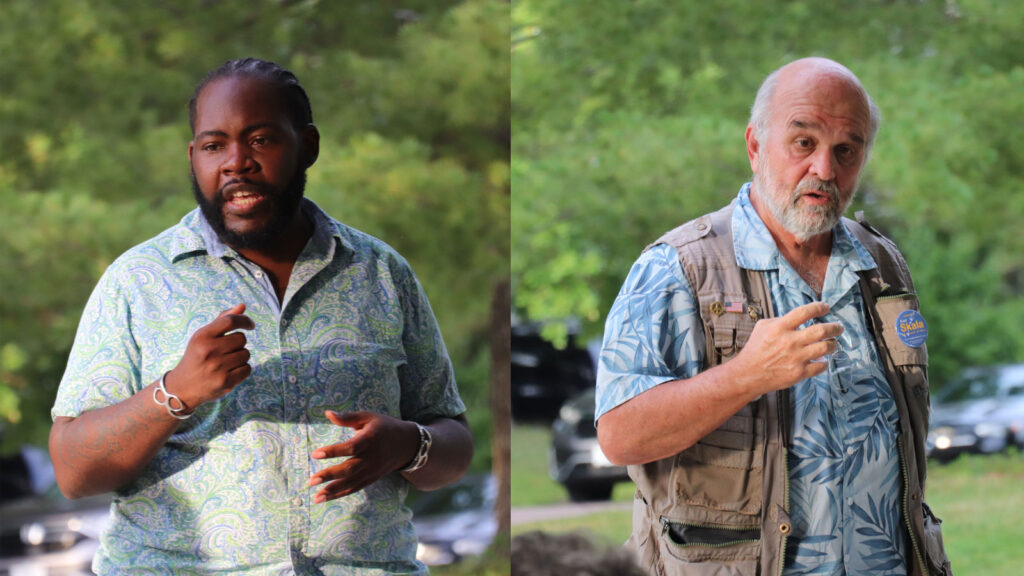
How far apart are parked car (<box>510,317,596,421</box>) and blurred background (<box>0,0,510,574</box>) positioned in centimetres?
59

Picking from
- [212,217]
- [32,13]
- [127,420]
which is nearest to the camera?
[127,420]

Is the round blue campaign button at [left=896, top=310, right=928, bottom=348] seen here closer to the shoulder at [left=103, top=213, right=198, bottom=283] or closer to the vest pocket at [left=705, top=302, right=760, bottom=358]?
the vest pocket at [left=705, top=302, right=760, bottom=358]

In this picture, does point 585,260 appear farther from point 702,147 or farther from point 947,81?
point 947,81

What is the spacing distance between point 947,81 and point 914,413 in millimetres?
5123

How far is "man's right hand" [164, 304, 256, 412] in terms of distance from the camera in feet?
5.90

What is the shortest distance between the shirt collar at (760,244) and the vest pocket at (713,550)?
463 millimetres

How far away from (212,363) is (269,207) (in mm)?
359

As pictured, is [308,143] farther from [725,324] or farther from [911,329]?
[911,329]

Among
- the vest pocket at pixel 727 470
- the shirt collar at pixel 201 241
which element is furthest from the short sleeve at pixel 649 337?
the shirt collar at pixel 201 241

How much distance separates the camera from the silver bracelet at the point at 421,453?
2.11m

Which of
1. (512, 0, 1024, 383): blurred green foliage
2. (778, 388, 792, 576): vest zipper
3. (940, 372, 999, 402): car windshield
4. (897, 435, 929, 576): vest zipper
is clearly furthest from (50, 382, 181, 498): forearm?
(940, 372, 999, 402): car windshield

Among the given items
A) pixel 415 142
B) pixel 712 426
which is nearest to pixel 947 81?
pixel 415 142

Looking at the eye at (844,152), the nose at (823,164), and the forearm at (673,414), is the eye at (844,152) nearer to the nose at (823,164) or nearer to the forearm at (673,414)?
the nose at (823,164)

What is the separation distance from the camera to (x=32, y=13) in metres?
6.19
